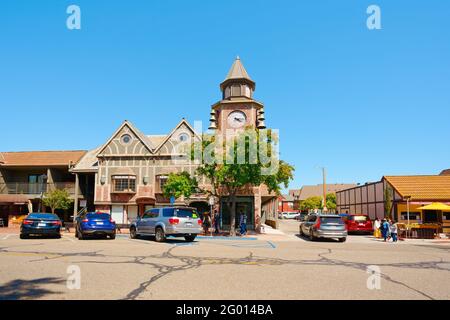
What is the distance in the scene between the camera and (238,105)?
33312 mm

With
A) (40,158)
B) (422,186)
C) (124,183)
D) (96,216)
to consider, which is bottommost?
(96,216)

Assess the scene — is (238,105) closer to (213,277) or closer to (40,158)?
(40,158)

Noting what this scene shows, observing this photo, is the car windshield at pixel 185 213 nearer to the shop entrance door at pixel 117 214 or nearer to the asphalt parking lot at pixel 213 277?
the asphalt parking lot at pixel 213 277

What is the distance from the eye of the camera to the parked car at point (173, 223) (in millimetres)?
17312

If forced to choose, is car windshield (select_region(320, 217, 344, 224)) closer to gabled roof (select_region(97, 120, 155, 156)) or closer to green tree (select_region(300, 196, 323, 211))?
gabled roof (select_region(97, 120, 155, 156))

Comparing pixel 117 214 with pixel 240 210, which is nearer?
pixel 240 210

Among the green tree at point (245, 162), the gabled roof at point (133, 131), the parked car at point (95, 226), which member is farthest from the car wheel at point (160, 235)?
the gabled roof at point (133, 131)

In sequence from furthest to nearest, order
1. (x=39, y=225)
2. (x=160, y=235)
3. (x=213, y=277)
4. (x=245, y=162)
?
1. (x=245, y=162)
2. (x=39, y=225)
3. (x=160, y=235)
4. (x=213, y=277)

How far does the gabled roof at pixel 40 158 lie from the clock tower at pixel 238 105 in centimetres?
1592

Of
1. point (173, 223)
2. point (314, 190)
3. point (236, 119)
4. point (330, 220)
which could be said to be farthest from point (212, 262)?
point (314, 190)

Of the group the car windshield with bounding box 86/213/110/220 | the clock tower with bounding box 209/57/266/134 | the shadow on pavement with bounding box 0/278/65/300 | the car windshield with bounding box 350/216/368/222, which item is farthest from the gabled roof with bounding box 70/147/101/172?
the shadow on pavement with bounding box 0/278/65/300

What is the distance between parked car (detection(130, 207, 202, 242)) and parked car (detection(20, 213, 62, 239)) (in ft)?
17.8

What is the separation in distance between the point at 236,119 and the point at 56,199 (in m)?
18.6
